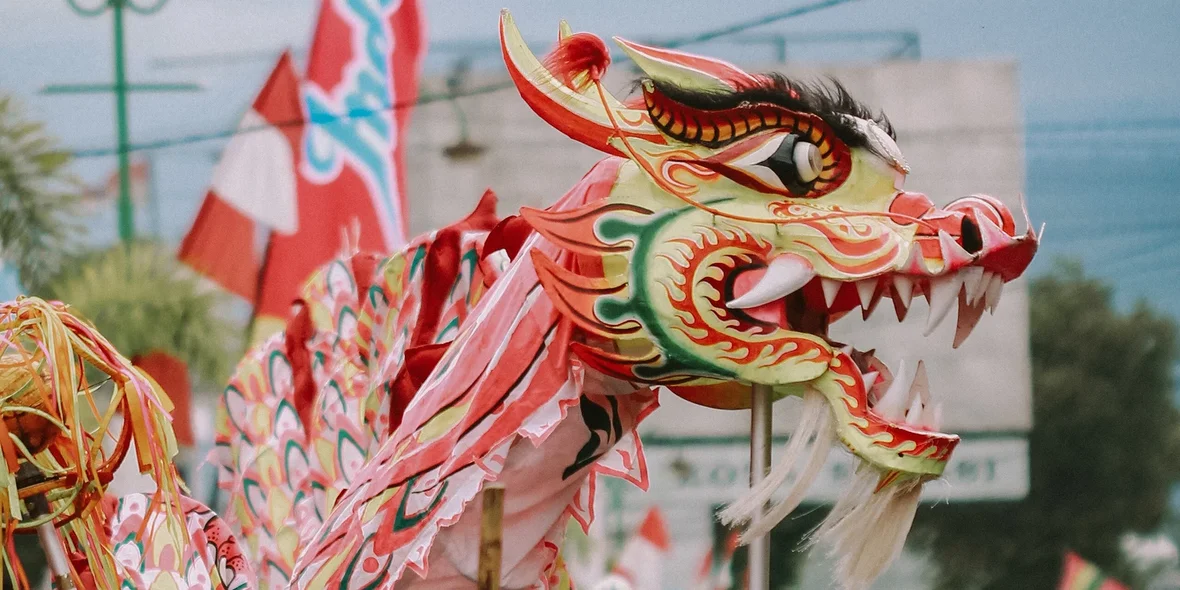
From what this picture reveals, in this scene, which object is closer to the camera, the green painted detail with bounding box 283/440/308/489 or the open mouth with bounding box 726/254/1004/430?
the open mouth with bounding box 726/254/1004/430

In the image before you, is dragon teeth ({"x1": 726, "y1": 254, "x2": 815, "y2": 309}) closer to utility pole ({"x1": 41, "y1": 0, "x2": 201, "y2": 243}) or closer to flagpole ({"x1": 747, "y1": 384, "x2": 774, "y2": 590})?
flagpole ({"x1": 747, "y1": 384, "x2": 774, "y2": 590})

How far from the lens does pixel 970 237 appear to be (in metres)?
2.12

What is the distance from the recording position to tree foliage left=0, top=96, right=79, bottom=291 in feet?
26.5

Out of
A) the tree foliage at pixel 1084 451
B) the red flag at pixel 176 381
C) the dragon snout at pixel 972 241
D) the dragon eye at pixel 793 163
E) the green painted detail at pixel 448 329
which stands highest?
the dragon eye at pixel 793 163

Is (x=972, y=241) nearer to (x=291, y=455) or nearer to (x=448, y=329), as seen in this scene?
(x=448, y=329)

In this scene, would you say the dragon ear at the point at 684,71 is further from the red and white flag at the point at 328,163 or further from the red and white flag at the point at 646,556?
the red and white flag at the point at 328,163

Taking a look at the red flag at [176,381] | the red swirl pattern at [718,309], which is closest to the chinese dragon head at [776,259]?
the red swirl pattern at [718,309]

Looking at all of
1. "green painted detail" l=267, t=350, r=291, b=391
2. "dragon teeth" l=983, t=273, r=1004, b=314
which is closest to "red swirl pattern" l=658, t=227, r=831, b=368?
"dragon teeth" l=983, t=273, r=1004, b=314

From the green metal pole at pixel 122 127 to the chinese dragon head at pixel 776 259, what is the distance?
25.9 feet

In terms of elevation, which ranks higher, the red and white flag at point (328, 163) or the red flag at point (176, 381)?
the red and white flag at point (328, 163)

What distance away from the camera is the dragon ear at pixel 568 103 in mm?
2246

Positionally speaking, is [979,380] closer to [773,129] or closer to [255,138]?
[255,138]

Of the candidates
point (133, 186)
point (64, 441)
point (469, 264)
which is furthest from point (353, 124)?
point (64, 441)

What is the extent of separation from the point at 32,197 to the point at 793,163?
6636 millimetres
